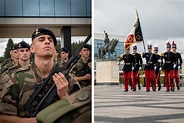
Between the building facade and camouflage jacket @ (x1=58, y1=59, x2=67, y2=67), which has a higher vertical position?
the building facade

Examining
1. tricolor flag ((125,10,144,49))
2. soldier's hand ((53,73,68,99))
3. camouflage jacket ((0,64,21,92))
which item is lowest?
soldier's hand ((53,73,68,99))

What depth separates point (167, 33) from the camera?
397 cm

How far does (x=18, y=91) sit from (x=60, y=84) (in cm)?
44

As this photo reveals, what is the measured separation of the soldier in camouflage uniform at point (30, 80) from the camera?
3842 millimetres

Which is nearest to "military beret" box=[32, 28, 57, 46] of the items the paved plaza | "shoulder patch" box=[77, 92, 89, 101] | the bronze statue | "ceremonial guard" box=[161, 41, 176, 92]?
the bronze statue

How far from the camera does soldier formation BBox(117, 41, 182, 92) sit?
3.99 m

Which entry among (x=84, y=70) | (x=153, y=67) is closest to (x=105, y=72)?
(x=84, y=70)

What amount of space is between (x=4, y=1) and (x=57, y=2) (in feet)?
1.82

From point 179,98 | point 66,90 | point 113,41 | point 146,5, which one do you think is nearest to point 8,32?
point 66,90

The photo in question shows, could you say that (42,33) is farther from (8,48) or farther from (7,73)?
(7,73)

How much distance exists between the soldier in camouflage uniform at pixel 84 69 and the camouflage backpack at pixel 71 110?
82 mm

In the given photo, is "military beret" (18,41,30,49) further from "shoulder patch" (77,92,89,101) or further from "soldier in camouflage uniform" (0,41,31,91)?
"shoulder patch" (77,92,89,101)

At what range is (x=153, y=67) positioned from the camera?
13.5 ft

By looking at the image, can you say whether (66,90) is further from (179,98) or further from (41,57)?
(179,98)
